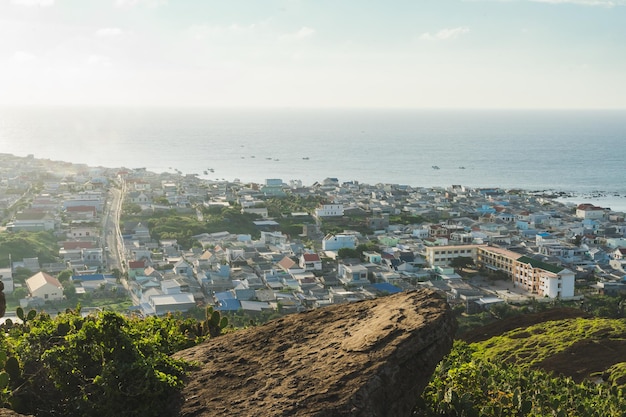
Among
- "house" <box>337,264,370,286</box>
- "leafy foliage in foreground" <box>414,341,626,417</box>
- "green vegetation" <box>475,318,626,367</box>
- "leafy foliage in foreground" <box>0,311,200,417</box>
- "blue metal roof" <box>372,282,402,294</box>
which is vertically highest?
"leafy foliage in foreground" <box>0,311,200,417</box>

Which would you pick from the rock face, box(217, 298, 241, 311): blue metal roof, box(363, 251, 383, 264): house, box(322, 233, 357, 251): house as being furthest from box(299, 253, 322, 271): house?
the rock face

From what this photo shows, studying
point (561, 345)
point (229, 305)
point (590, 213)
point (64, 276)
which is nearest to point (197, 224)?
point (64, 276)

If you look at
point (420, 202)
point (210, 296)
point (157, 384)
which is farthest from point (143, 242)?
point (157, 384)

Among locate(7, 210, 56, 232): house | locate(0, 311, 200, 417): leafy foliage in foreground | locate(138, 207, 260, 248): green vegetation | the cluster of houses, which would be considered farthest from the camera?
locate(138, 207, 260, 248): green vegetation

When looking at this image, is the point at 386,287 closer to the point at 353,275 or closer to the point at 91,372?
the point at 353,275

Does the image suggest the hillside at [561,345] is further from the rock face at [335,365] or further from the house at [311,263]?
the house at [311,263]

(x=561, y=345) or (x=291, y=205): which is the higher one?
(x=561, y=345)

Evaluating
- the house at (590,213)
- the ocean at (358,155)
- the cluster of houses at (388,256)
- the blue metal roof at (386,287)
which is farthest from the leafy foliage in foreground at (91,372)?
the ocean at (358,155)

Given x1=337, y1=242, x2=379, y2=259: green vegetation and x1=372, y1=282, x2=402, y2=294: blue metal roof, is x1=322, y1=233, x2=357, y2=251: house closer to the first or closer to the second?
x1=337, y1=242, x2=379, y2=259: green vegetation
